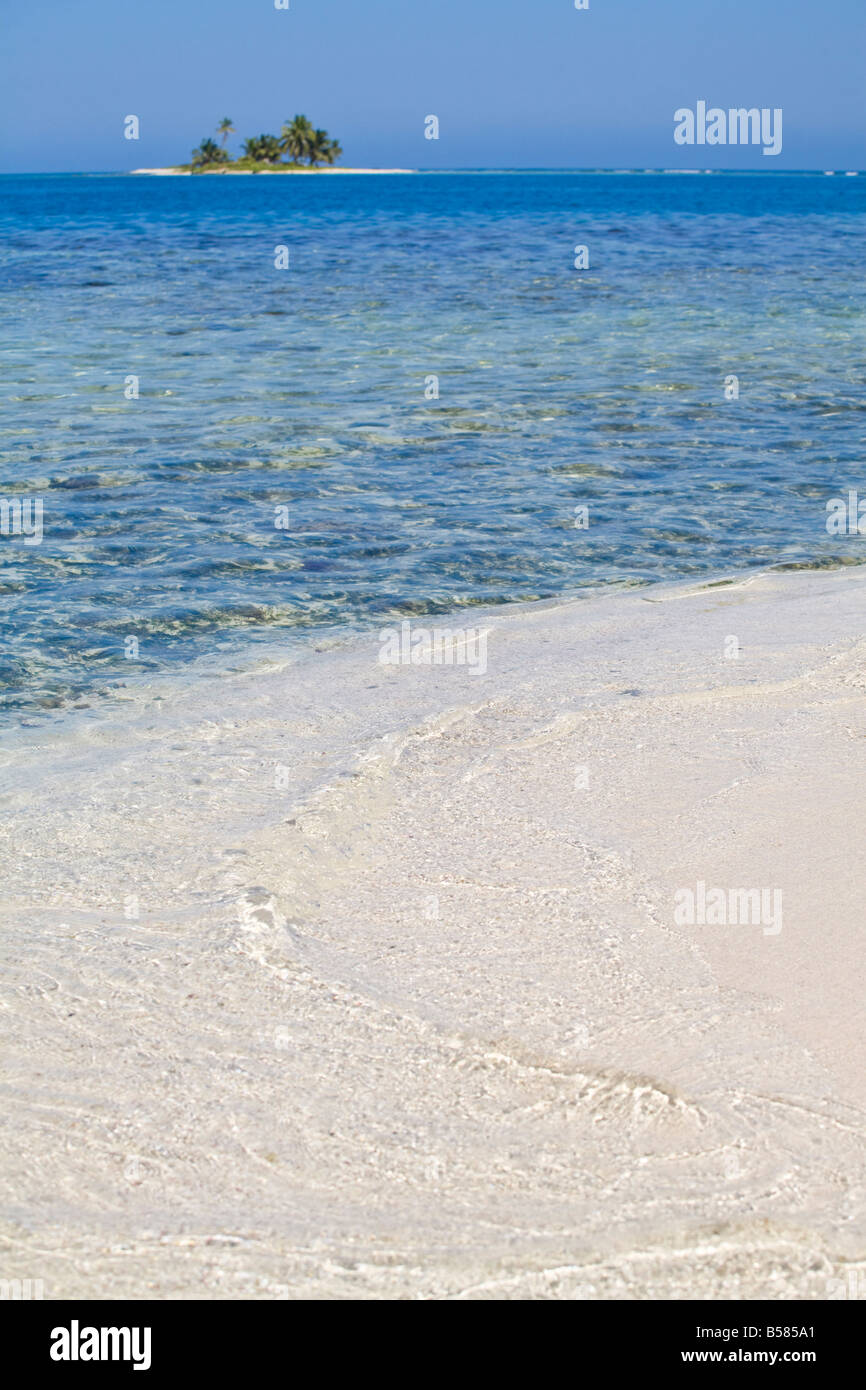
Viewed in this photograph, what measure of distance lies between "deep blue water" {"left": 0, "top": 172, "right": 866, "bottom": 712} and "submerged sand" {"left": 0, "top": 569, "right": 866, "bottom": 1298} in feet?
5.70

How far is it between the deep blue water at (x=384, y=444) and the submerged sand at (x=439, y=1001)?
174cm

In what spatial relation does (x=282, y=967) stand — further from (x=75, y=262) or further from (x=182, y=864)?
(x=75, y=262)

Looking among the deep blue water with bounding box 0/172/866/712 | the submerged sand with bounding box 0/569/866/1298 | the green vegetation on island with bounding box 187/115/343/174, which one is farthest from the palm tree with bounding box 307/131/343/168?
the submerged sand with bounding box 0/569/866/1298

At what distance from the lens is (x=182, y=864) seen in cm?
397

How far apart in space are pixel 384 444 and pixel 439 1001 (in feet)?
27.1

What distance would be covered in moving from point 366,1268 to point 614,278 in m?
23.9

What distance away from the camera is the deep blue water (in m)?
7.18

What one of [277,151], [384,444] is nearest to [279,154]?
[277,151]

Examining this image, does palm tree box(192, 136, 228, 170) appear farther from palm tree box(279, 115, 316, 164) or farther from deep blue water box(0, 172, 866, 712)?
deep blue water box(0, 172, 866, 712)

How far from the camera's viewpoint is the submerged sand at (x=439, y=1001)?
2.47m

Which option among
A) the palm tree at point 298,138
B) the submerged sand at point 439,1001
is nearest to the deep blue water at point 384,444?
the submerged sand at point 439,1001

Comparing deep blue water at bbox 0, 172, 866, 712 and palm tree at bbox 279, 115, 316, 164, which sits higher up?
palm tree at bbox 279, 115, 316, 164

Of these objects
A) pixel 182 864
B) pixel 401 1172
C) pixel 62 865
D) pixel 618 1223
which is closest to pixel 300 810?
pixel 182 864
